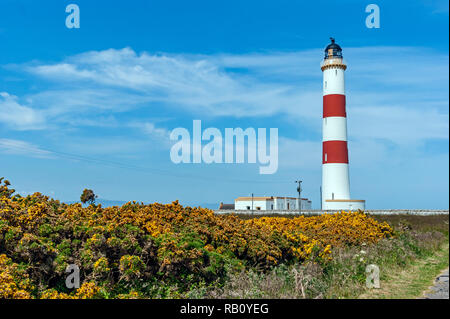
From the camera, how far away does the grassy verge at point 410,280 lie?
9.29 m

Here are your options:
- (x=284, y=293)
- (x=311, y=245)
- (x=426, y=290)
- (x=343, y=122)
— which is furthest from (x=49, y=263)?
(x=343, y=122)

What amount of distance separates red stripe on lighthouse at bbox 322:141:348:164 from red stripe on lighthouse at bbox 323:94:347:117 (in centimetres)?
290

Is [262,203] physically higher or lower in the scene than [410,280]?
higher

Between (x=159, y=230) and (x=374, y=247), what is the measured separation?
837cm

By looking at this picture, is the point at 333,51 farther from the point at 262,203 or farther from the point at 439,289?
the point at 439,289

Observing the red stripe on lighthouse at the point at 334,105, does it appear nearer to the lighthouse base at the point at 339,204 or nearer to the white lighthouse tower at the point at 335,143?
the white lighthouse tower at the point at 335,143

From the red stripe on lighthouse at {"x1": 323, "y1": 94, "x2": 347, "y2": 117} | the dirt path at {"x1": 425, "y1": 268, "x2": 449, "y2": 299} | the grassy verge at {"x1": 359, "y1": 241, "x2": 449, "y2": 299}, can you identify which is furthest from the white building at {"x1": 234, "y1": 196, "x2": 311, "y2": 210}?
the dirt path at {"x1": 425, "y1": 268, "x2": 449, "y2": 299}

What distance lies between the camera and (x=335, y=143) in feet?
133

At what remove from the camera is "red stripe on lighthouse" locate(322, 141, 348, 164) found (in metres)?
40.7

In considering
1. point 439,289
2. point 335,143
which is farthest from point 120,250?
point 335,143

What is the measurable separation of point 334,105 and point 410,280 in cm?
3199

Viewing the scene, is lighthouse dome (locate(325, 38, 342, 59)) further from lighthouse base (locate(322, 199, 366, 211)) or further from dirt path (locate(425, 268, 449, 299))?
dirt path (locate(425, 268, 449, 299))
